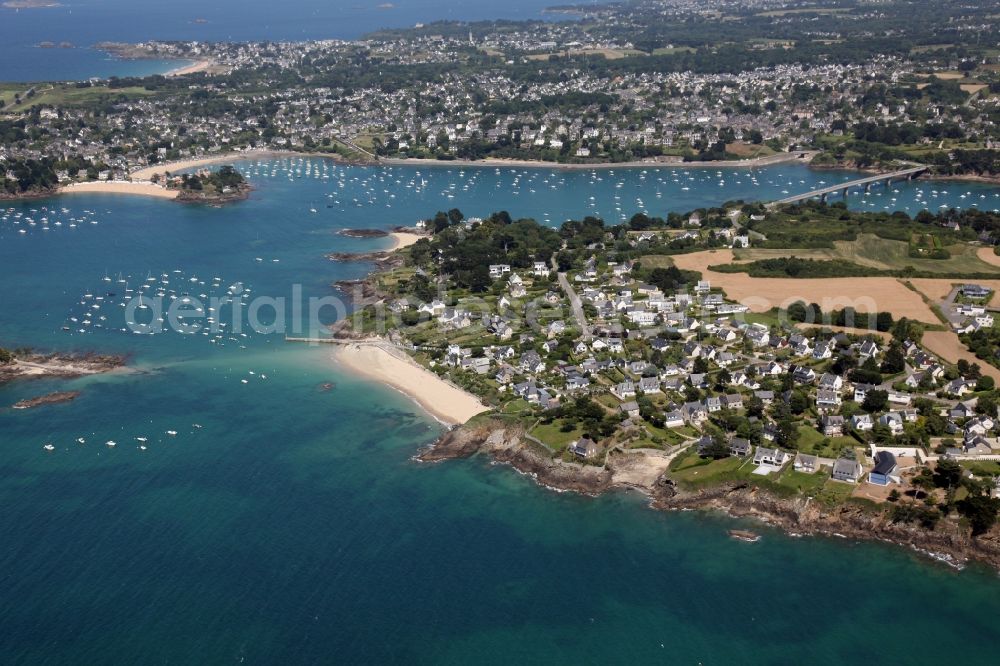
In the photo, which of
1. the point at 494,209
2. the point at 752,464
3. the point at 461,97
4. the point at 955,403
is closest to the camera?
the point at 752,464

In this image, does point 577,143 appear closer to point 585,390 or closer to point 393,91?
point 393,91

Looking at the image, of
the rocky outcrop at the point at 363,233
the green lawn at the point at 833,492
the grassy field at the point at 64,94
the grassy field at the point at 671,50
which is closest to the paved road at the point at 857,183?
the rocky outcrop at the point at 363,233

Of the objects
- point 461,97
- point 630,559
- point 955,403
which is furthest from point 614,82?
point 630,559

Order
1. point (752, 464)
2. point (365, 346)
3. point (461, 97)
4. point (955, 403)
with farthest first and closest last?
point (461, 97) → point (365, 346) → point (955, 403) → point (752, 464)

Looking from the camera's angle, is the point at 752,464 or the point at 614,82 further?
the point at 614,82

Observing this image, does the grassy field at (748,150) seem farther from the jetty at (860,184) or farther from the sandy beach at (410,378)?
the sandy beach at (410,378)

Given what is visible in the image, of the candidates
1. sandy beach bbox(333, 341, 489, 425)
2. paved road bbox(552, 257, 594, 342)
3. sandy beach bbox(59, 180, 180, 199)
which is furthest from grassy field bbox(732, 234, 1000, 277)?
sandy beach bbox(59, 180, 180, 199)

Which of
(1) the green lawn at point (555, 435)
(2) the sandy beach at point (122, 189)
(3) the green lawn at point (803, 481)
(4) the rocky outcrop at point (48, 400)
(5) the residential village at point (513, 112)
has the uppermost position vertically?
(5) the residential village at point (513, 112)

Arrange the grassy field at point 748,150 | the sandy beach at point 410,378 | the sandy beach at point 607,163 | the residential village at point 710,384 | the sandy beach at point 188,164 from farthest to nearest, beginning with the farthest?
the grassy field at point 748,150 → the sandy beach at point 607,163 → the sandy beach at point 188,164 → the sandy beach at point 410,378 → the residential village at point 710,384
